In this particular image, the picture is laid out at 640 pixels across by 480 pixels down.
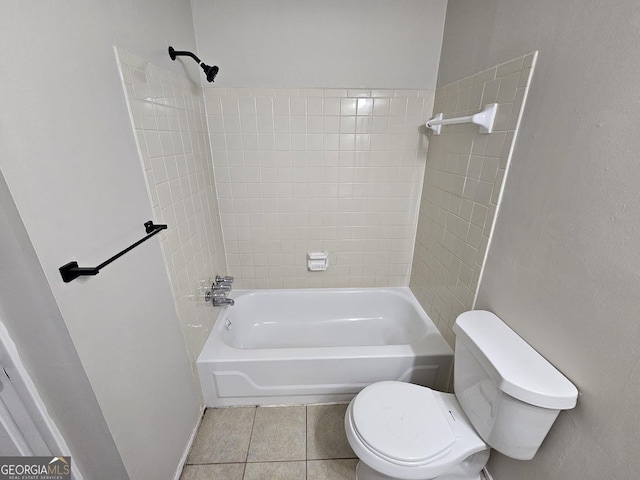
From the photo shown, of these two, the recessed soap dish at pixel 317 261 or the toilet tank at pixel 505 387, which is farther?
the recessed soap dish at pixel 317 261

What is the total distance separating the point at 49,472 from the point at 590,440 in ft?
4.91

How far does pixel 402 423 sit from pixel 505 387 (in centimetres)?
40

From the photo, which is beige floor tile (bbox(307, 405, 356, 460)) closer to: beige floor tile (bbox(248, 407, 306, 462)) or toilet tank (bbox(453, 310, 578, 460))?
beige floor tile (bbox(248, 407, 306, 462))

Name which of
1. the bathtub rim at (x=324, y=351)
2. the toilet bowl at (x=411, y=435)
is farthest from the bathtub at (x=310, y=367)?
the toilet bowl at (x=411, y=435)

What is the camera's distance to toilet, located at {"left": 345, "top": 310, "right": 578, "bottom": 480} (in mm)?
791

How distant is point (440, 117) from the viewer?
4.97 ft

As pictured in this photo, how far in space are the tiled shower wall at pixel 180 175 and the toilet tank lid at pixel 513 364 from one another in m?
1.20

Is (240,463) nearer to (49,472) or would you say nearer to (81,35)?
(49,472)

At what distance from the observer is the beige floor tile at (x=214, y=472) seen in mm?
1210

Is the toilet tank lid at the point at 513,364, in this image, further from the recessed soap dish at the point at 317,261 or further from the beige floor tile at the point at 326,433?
the recessed soap dish at the point at 317,261

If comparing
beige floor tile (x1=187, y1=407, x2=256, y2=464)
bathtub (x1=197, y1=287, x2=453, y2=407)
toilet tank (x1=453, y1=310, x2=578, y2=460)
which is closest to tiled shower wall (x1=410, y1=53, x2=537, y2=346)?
bathtub (x1=197, y1=287, x2=453, y2=407)

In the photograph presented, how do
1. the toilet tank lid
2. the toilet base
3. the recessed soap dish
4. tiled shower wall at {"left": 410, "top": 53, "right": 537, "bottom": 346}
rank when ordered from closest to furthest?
the toilet tank lid
tiled shower wall at {"left": 410, "top": 53, "right": 537, "bottom": 346}
the toilet base
the recessed soap dish

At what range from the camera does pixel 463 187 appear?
4.26 feet

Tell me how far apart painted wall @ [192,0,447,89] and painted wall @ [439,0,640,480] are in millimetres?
602
